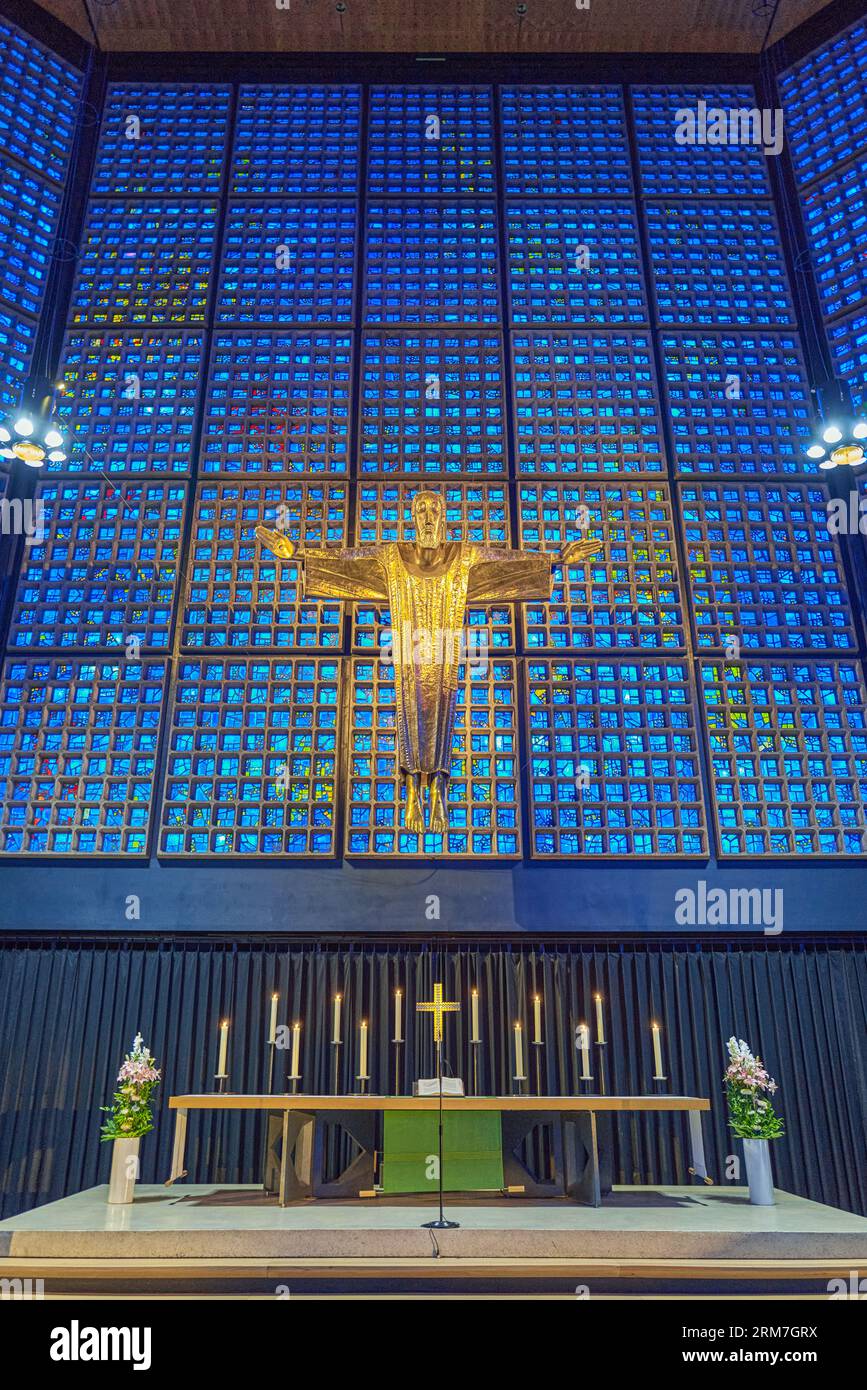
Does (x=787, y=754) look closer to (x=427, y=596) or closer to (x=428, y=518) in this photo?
(x=427, y=596)

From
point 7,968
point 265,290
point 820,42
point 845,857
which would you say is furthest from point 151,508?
point 820,42

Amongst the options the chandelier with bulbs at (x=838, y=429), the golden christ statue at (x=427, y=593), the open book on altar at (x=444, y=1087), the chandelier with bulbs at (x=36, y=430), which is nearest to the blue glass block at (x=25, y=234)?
the chandelier with bulbs at (x=36, y=430)

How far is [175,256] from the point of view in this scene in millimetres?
12758

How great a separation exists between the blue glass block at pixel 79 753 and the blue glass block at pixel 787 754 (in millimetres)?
5839

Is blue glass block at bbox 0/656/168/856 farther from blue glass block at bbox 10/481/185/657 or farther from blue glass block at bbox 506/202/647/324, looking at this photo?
blue glass block at bbox 506/202/647/324

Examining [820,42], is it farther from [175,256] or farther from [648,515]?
[175,256]

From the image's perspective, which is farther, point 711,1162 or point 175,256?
point 175,256

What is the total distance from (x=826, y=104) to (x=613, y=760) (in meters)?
9.63

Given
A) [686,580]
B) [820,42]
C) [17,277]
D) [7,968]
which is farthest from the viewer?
[820,42]

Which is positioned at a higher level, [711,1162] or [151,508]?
[151,508]

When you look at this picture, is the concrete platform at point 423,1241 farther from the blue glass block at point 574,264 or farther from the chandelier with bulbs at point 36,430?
the blue glass block at point 574,264

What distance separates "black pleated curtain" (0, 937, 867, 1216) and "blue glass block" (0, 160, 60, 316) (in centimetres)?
773

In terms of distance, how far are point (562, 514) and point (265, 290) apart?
4.79 metres

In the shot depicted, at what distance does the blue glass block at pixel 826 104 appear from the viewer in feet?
42.8
